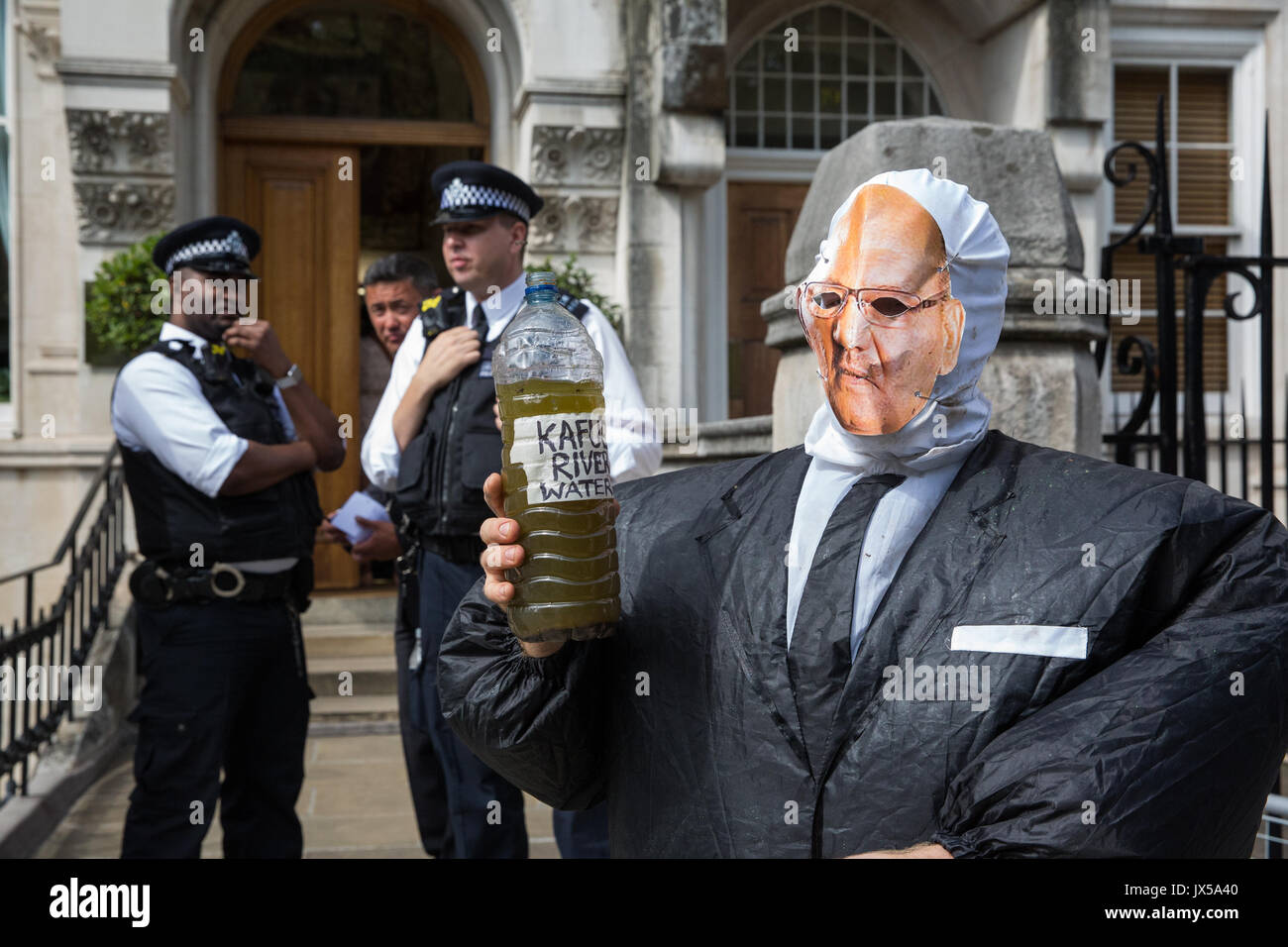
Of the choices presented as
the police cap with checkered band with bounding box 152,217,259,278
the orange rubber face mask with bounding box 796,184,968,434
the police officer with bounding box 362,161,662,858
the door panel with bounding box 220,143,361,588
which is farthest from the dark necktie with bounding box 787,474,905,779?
the door panel with bounding box 220,143,361,588

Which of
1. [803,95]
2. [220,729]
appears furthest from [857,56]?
[220,729]

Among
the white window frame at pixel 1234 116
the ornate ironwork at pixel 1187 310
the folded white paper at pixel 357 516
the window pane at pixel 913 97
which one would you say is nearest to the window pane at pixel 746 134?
the window pane at pixel 913 97

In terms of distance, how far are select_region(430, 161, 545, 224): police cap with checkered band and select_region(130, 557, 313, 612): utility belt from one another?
127cm

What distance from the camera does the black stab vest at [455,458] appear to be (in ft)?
12.9

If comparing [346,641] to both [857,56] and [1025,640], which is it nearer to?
[857,56]

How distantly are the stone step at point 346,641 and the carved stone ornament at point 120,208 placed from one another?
9.10ft

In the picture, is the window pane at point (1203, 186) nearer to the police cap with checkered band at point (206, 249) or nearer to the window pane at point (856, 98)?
the window pane at point (856, 98)

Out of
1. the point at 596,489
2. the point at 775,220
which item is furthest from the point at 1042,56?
the point at 596,489

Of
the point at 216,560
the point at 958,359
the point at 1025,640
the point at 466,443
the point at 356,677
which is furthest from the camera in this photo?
the point at 356,677

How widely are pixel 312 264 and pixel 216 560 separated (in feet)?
Answer: 18.0

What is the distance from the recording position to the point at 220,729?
3.97 m

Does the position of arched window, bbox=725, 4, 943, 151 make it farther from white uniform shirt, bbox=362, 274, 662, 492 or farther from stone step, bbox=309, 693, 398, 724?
white uniform shirt, bbox=362, 274, 662, 492

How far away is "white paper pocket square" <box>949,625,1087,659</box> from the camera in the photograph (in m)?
1.53

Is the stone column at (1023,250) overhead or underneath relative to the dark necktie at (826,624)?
overhead
